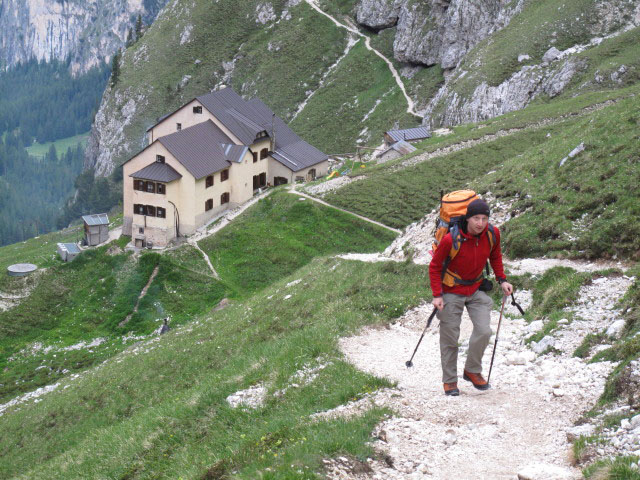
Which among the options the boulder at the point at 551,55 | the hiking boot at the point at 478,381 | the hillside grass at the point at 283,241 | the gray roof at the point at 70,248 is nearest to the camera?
the hiking boot at the point at 478,381

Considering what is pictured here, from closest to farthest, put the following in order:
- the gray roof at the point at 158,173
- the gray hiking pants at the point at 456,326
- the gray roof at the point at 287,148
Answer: the gray hiking pants at the point at 456,326
the gray roof at the point at 158,173
the gray roof at the point at 287,148

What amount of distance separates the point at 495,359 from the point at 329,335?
15.6ft

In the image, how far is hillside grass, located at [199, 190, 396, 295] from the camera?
56188mm

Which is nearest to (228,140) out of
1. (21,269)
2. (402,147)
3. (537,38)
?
(402,147)

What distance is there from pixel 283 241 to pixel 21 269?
2435 cm

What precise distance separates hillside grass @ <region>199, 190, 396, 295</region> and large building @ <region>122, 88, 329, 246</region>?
17.1ft

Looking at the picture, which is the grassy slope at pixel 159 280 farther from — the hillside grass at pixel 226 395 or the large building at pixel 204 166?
the hillside grass at pixel 226 395

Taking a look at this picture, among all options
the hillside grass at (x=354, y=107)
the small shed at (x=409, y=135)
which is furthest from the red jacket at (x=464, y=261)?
the hillside grass at (x=354, y=107)

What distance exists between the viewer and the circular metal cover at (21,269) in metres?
60.3

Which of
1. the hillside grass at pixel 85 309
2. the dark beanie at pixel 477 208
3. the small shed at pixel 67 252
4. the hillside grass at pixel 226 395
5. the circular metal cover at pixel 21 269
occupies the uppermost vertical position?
the dark beanie at pixel 477 208

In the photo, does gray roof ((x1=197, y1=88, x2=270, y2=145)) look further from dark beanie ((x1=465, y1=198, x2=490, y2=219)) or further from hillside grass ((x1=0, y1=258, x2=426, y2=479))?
dark beanie ((x1=465, y1=198, x2=490, y2=219))

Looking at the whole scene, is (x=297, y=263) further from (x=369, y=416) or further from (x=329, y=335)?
(x=369, y=416)

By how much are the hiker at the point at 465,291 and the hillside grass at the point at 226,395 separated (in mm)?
1806

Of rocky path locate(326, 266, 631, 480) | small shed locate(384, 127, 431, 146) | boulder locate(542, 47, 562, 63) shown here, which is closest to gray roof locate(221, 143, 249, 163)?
small shed locate(384, 127, 431, 146)
